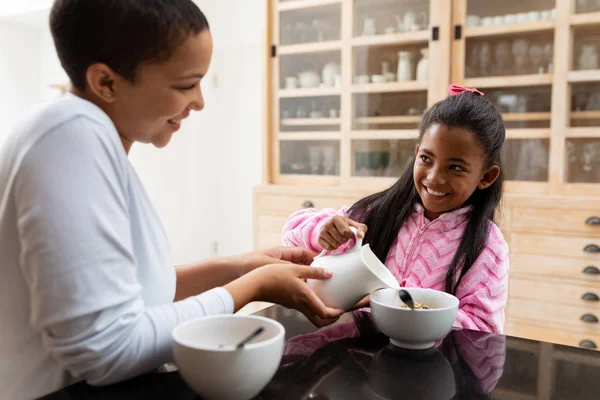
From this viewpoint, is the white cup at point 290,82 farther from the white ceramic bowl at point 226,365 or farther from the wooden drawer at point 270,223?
the white ceramic bowl at point 226,365

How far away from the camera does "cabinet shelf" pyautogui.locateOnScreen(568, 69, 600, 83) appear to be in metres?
2.33

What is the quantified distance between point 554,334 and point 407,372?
6.23 ft

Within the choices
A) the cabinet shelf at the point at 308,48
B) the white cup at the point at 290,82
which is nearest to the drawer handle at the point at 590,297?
the cabinet shelf at the point at 308,48

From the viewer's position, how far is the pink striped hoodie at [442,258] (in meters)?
1.10

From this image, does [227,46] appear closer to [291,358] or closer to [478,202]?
[478,202]

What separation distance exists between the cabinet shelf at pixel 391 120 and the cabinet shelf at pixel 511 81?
327mm

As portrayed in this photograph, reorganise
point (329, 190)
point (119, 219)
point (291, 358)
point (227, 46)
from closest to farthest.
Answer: point (119, 219) < point (291, 358) < point (329, 190) < point (227, 46)

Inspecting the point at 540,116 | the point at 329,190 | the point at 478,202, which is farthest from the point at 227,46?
the point at 478,202

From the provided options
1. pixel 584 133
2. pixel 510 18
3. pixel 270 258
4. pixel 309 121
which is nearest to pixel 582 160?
pixel 584 133

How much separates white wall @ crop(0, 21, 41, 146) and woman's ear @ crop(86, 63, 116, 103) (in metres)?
3.08

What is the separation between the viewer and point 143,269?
682mm

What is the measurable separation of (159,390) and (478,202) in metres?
0.99

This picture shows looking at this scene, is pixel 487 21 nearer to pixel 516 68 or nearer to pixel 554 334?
pixel 516 68

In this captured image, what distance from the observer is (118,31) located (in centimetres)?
64
